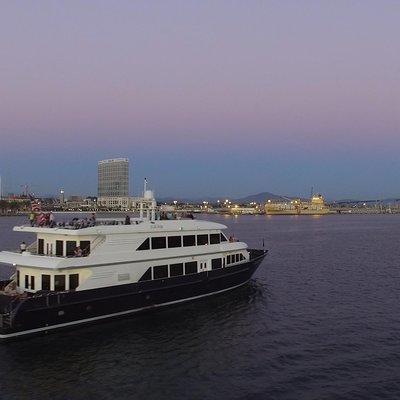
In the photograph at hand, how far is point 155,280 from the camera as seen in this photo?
3094 cm

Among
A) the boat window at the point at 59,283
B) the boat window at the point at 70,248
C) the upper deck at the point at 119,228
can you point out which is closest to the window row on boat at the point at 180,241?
the upper deck at the point at 119,228

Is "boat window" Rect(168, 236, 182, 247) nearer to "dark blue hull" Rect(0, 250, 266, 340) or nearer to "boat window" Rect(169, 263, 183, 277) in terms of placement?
"boat window" Rect(169, 263, 183, 277)

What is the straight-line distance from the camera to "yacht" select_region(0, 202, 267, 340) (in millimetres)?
26125

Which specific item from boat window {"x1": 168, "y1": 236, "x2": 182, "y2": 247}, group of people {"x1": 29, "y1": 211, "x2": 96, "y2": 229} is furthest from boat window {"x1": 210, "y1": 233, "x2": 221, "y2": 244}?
group of people {"x1": 29, "y1": 211, "x2": 96, "y2": 229}

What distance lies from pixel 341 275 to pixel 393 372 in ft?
86.4

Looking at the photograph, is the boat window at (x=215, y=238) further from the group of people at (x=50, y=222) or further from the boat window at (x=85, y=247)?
the boat window at (x=85, y=247)

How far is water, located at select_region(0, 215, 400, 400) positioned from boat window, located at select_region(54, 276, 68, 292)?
257 cm

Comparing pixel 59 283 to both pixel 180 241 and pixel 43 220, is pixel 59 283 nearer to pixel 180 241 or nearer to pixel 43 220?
pixel 43 220

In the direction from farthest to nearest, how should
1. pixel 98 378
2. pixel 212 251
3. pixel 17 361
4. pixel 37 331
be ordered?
pixel 212 251 → pixel 37 331 → pixel 17 361 → pixel 98 378

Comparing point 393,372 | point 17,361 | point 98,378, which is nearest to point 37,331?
point 17,361

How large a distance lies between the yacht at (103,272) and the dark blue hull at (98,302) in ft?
0.16

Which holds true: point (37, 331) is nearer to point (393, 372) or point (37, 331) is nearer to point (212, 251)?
point (212, 251)

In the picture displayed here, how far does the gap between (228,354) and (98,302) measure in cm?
828

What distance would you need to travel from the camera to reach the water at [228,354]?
20562mm
